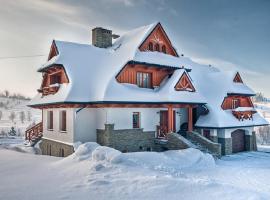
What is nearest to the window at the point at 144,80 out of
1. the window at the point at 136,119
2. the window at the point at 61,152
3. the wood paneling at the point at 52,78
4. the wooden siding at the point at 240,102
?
the window at the point at 136,119

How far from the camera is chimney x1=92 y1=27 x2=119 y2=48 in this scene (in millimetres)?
26453

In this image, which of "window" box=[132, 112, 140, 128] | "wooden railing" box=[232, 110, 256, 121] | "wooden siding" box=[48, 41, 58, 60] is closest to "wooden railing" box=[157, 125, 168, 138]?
"window" box=[132, 112, 140, 128]

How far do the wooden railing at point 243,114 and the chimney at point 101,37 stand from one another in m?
13.9

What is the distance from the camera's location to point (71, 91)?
19375 millimetres

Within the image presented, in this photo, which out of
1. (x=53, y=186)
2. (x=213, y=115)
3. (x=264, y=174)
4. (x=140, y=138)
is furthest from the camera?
(x=213, y=115)

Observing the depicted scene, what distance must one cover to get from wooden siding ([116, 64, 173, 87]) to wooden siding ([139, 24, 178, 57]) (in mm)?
1799

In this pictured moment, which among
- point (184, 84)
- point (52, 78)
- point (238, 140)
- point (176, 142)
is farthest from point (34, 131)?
point (238, 140)

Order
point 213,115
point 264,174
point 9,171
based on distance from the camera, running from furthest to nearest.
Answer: point 213,115 → point 264,174 → point 9,171

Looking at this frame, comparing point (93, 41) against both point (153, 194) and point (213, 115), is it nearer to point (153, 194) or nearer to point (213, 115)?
point (213, 115)

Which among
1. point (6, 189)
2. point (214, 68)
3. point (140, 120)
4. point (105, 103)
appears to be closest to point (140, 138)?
point (140, 120)

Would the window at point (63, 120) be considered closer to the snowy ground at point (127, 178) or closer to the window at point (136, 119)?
the window at point (136, 119)

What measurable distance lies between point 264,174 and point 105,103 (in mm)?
10746

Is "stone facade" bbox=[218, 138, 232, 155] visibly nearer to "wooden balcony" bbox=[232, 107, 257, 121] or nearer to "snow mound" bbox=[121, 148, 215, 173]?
"wooden balcony" bbox=[232, 107, 257, 121]

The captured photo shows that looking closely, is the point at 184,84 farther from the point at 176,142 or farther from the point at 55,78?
the point at 55,78
